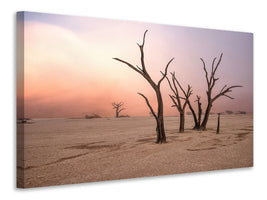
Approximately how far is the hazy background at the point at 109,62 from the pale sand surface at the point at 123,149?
0.56ft

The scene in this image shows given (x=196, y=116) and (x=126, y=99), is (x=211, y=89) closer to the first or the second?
(x=196, y=116)

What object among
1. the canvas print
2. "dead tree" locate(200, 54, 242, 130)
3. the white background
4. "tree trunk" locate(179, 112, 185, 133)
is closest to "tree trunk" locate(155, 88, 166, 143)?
the canvas print

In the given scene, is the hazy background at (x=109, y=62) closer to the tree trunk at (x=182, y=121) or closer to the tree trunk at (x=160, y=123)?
the tree trunk at (x=160, y=123)

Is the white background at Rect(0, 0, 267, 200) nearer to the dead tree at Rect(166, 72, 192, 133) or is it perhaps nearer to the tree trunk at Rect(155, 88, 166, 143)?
the tree trunk at Rect(155, 88, 166, 143)

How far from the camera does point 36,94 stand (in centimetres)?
388

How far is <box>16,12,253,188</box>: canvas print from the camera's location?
3.90 metres

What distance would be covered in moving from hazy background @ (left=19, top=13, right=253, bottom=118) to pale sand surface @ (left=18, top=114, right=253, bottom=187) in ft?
0.56

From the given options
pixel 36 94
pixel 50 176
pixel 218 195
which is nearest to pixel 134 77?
Result: pixel 36 94

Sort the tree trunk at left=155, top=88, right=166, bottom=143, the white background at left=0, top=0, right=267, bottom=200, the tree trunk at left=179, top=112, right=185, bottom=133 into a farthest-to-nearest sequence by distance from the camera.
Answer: the tree trunk at left=179, top=112, right=185, bottom=133 < the tree trunk at left=155, top=88, right=166, bottom=143 < the white background at left=0, top=0, right=267, bottom=200

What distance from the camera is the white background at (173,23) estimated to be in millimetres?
3760

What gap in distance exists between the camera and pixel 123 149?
4.38 meters

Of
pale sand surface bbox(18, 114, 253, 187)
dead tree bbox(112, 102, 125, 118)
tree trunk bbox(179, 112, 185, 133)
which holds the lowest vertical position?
pale sand surface bbox(18, 114, 253, 187)

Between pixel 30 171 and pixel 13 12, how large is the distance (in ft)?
5.58

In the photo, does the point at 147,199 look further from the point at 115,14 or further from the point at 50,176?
the point at 115,14
